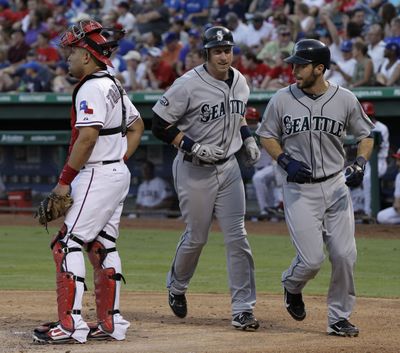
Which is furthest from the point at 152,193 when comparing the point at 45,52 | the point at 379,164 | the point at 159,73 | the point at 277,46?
the point at 45,52

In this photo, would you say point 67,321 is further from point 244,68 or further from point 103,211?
point 244,68

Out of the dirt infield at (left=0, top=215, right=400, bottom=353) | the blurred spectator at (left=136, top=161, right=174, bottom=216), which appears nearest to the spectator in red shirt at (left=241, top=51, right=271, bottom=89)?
the blurred spectator at (left=136, top=161, right=174, bottom=216)

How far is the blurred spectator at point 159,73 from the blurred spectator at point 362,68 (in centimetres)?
307

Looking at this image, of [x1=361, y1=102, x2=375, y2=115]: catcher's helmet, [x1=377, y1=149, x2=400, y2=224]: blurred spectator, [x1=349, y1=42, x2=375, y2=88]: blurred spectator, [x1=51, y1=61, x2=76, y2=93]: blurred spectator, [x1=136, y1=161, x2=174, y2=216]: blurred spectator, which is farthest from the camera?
[x1=51, y1=61, x2=76, y2=93]: blurred spectator

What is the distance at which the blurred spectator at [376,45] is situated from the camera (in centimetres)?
1480

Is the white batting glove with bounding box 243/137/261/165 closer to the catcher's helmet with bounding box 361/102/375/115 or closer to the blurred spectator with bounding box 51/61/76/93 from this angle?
the catcher's helmet with bounding box 361/102/375/115

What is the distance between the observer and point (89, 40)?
5988 mm

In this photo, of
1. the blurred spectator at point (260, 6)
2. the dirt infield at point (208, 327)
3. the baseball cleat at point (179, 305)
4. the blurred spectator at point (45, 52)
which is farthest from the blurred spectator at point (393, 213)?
the baseball cleat at point (179, 305)

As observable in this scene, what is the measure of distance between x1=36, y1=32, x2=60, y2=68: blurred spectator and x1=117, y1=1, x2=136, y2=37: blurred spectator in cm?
136

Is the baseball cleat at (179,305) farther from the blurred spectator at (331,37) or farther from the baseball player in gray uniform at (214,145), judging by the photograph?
the blurred spectator at (331,37)

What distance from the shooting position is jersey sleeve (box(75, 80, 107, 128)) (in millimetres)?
5816

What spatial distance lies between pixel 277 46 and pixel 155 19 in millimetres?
3310

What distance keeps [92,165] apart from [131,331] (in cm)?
113

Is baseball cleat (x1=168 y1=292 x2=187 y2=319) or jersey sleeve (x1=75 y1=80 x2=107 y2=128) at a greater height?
jersey sleeve (x1=75 y1=80 x2=107 y2=128)
